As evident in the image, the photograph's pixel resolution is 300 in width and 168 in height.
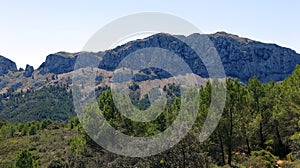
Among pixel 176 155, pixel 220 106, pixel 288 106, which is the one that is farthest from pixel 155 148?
pixel 288 106

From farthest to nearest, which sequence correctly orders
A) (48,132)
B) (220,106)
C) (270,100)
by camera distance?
(48,132) < (270,100) < (220,106)

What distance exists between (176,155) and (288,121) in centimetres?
1927

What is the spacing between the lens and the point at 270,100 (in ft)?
133

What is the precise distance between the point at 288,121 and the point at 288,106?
254cm

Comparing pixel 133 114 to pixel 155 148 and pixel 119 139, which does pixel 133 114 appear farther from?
pixel 155 148

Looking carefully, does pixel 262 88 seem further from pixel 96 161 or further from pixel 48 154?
pixel 48 154

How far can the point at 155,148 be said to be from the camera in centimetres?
2545

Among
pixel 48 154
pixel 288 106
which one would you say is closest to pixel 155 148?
pixel 288 106

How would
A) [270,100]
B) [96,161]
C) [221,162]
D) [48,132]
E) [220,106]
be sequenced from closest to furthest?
[96,161]
[220,106]
[221,162]
[270,100]
[48,132]

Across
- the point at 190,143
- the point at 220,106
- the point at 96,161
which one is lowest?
the point at 96,161

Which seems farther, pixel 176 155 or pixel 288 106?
pixel 288 106

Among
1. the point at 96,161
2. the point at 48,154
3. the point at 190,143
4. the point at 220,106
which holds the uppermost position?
the point at 220,106

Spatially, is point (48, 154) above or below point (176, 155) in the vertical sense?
below

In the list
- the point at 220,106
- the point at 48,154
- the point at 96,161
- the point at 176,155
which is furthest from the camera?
the point at 48,154
